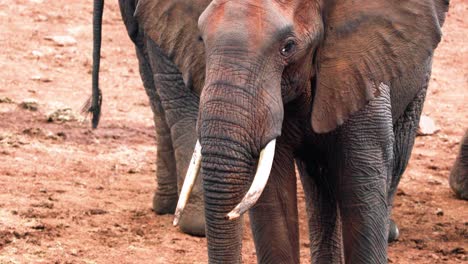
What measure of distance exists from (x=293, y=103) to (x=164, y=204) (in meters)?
2.10

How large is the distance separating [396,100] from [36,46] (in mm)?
4756

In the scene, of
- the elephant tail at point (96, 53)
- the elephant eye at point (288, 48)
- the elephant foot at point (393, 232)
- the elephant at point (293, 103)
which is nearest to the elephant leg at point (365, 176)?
the elephant at point (293, 103)

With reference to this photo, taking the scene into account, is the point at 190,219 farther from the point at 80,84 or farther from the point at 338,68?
the point at 80,84

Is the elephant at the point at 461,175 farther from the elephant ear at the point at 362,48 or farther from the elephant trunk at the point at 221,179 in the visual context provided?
the elephant trunk at the point at 221,179

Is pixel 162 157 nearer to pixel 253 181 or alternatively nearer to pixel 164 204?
pixel 164 204

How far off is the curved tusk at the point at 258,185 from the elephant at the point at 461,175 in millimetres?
3088

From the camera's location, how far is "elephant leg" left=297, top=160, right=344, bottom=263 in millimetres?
4664

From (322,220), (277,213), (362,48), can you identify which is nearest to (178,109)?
(322,220)

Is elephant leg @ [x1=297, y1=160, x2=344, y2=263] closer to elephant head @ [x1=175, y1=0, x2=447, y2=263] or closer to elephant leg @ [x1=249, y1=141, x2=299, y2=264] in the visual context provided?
elephant leg @ [x1=249, y1=141, x2=299, y2=264]

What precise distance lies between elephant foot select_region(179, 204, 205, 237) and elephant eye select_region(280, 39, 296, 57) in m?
1.96

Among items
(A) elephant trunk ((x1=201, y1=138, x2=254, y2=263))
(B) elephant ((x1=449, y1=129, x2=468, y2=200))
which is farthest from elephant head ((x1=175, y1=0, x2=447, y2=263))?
(B) elephant ((x1=449, y1=129, x2=468, y2=200))

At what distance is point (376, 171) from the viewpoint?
4227 mm

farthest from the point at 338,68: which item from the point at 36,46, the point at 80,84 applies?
the point at 36,46

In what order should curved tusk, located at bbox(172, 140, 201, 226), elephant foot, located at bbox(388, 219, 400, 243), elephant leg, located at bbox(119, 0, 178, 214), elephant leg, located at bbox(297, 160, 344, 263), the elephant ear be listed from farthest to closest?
elephant leg, located at bbox(119, 0, 178, 214)
elephant foot, located at bbox(388, 219, 400, 243)
elephant leg, located at bbox(297, 160, 344, 263)
the elephant ear
curved tusk, located at bbox(172, 140, 201, 226)
